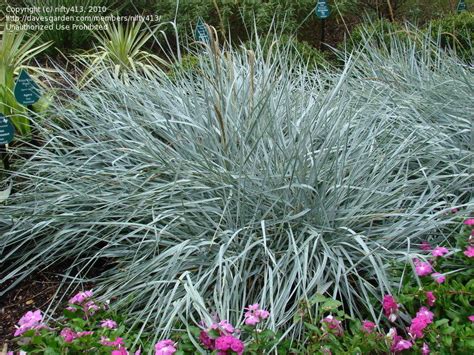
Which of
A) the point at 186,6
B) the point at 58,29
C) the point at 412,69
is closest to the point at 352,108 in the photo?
the point at 412,69

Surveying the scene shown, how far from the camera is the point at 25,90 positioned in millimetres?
3135

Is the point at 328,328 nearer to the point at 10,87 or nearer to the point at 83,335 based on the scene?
the point at 83,335

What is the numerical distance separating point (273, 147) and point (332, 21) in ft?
13.5

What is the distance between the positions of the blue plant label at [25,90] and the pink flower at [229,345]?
6.15 ft

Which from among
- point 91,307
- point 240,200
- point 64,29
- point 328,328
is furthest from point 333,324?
point 64,29

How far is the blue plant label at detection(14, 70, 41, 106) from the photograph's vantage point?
10.2ft

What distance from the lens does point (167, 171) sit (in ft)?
8.74

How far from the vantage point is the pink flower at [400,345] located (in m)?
1.90

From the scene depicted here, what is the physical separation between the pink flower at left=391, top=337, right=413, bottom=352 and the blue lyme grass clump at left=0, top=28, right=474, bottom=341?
19cm

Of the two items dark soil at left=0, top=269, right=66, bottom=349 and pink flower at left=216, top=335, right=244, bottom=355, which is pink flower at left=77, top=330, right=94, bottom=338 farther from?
dark soil at left=0, top=269, right=66, bottom=349

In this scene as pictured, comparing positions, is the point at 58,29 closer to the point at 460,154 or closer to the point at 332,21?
the point at 332,21

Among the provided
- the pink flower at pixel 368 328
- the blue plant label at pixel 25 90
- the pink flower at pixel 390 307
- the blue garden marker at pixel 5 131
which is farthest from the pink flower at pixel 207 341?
the blue plant label at pixel 25 90

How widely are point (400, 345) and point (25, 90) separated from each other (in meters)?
2.24

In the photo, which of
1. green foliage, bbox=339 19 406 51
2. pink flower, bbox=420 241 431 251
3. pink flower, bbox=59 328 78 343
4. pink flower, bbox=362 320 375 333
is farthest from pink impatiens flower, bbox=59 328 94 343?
green foliage, bbox=339 19 406 51
